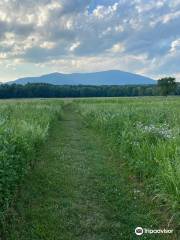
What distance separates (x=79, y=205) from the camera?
23.5 ft

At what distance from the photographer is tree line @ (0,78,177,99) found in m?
109

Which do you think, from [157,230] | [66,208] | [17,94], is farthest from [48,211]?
[17,94]

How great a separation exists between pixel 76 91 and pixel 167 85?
114 feet

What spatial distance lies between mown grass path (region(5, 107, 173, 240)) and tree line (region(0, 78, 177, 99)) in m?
101

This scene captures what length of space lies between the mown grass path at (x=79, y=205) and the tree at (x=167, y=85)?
329 ft

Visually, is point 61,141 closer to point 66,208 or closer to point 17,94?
point 66,208

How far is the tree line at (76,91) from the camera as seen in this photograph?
4299 inches
